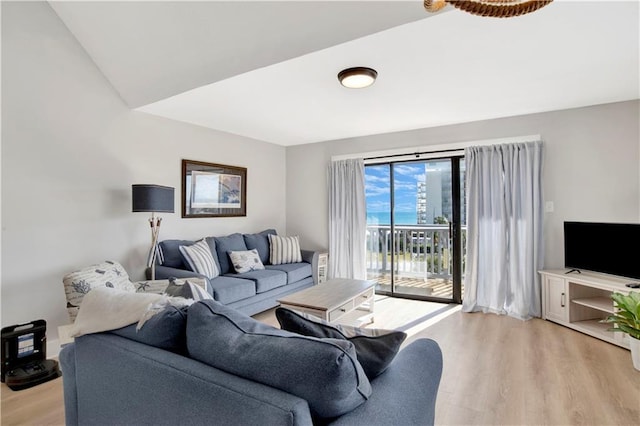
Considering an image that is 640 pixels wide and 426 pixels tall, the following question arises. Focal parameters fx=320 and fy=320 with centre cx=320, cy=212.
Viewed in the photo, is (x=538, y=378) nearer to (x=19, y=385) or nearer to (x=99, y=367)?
(x=99, y=367)

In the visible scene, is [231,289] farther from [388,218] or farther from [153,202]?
[388,218]

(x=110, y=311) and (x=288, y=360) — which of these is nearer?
(x=288, y=360)

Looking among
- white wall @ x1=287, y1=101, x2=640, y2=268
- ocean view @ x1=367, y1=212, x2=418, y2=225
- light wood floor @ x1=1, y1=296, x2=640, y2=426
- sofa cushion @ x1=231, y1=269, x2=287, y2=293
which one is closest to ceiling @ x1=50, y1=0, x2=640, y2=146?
white wall @ x1=287, y1=101, x2=640, y2=268

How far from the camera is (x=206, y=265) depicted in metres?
3.44

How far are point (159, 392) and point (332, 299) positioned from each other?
6.10ft

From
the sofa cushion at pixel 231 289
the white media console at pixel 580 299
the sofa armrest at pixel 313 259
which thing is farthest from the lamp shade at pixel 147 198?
the white media console at pixel 580 299

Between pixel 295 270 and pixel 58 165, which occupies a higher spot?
pixel 58 165

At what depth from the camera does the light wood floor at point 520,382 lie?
1896 mm

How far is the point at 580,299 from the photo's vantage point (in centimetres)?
320

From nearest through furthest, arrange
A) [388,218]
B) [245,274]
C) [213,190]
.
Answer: [245,274] → [213,190] → [388,218]

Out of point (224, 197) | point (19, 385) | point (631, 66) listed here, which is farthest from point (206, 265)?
point (631, 66)

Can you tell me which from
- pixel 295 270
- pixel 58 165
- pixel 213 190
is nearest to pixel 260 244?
pixel 295 270

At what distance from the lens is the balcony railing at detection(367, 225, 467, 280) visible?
4555 mm

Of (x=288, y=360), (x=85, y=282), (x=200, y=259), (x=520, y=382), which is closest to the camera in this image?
(x=288, y=360)
